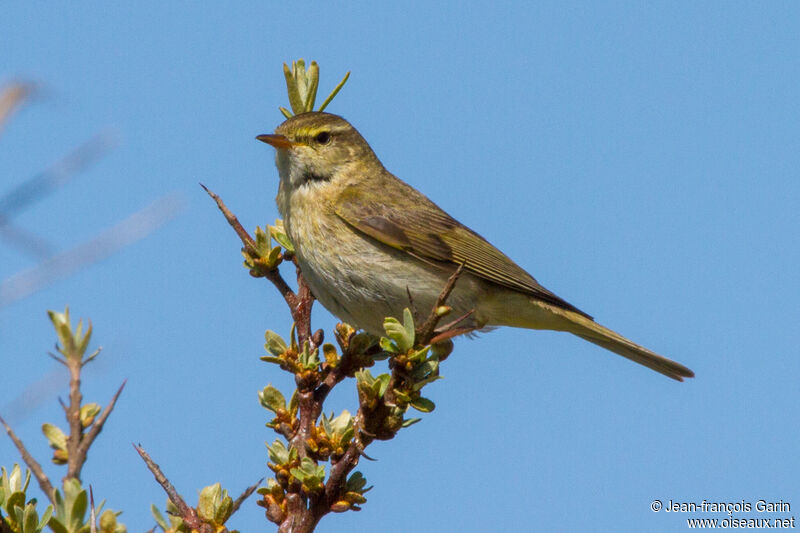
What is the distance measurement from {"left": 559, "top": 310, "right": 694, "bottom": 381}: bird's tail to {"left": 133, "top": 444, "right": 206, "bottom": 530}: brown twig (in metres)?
3.20

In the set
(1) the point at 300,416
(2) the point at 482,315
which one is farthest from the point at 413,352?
(2) the point at 482,315

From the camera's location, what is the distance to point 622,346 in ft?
17.4

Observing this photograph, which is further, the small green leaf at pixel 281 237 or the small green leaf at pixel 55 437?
the small green leaf at pixel 281 237

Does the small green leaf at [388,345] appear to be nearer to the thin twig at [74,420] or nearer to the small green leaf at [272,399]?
the small green leaf at [272,399]

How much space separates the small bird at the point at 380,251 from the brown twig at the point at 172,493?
1937mm

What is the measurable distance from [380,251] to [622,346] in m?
1.63

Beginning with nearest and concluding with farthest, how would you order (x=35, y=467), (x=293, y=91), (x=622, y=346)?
1. (x=35, y=467)
2. (x=293, y=91)
3. (x=622, y=346)

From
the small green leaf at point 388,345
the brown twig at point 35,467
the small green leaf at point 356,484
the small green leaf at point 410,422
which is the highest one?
the small green leaf at point 388,345

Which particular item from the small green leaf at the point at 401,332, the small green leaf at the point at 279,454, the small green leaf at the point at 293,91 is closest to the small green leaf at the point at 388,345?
the small green leaf at the point at 401,332

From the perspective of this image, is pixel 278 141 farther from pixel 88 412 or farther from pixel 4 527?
pixel 4 527

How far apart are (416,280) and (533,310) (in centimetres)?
87

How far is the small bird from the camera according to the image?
4.47 metres

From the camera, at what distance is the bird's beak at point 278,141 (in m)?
4.83

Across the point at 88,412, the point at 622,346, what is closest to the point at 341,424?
the point at 88,412
